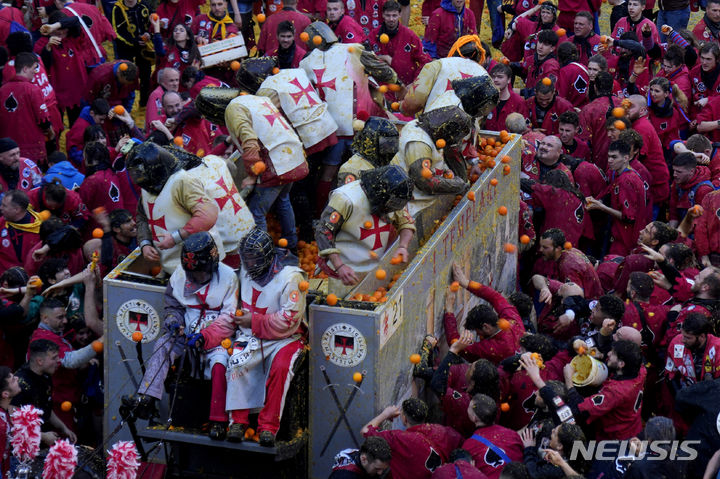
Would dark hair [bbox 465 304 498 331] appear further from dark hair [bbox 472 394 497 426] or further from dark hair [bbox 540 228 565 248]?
dark hair [bbox 540 228 565 248]

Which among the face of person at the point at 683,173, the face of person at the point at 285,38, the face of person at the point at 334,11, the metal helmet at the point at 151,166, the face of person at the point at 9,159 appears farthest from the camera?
the face of person at the point at 334,11

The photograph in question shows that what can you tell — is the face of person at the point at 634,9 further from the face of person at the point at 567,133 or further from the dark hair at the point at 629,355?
the dark hair at the point at 629,355

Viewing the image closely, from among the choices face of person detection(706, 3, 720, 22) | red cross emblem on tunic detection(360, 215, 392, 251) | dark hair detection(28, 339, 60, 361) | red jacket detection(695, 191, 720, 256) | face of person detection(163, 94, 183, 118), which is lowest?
red jacket detection(695, 191, 720, 256)

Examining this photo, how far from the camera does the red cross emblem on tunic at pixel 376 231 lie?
377 inches

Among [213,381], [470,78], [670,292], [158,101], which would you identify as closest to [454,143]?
[470,78]

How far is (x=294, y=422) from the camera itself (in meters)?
9.03

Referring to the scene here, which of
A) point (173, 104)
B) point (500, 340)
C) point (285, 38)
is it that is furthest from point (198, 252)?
point (285, 38)

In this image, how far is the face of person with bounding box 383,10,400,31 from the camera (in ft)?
51.9

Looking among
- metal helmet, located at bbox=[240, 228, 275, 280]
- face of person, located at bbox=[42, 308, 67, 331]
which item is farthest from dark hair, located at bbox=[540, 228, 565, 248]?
face of person, located at bbox=[42, 308, 67, 331]

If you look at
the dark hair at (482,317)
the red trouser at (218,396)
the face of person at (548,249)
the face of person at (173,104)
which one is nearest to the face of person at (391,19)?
the face of person at (173,104)

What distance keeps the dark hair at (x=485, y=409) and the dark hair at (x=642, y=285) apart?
2.44m

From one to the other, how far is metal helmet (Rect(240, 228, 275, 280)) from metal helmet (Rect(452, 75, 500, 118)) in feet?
9.96

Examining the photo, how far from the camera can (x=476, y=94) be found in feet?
35.6

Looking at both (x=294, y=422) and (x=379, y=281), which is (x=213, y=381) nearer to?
(x=294, y=422)
